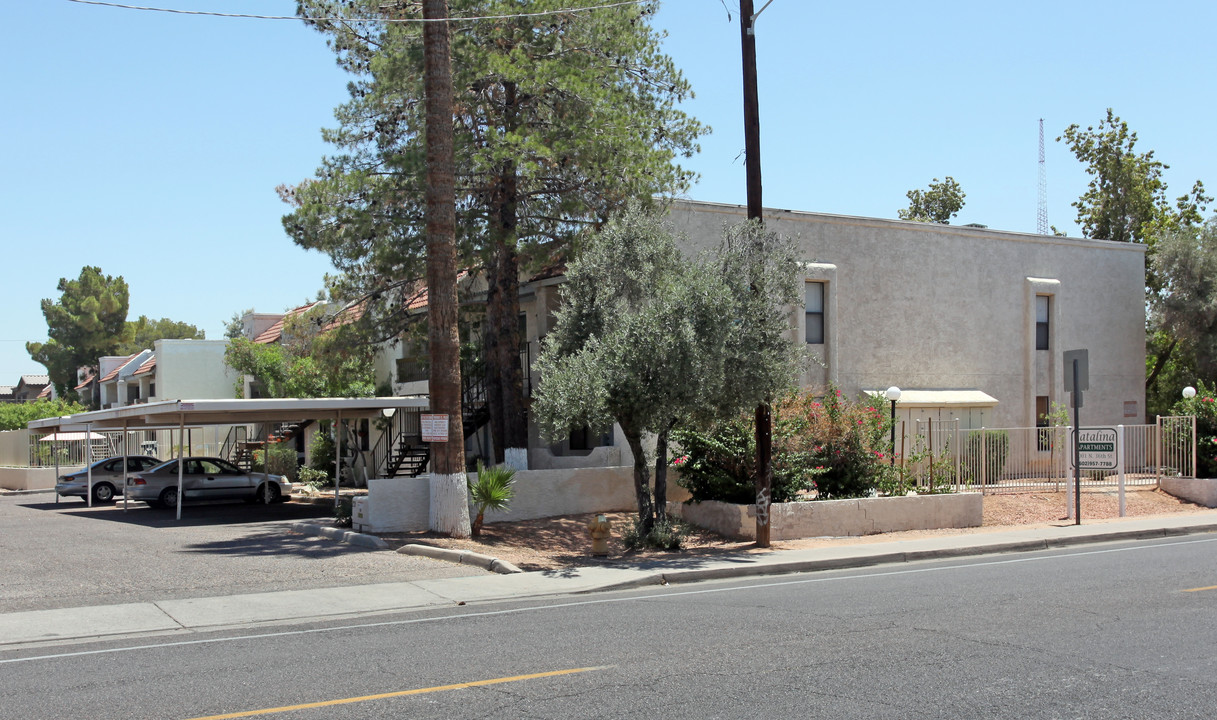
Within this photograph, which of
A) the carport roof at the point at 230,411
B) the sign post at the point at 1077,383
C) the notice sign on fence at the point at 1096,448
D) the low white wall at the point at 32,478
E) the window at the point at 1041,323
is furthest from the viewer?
the low white wall at the point at 32,478

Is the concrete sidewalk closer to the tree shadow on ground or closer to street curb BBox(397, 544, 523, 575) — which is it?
street curb BBox(397, 544, 523, 575)

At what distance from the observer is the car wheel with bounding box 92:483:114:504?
28.6 metres

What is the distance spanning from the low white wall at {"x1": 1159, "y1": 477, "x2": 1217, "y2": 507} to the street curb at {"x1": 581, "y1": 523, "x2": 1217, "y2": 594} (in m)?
3.88

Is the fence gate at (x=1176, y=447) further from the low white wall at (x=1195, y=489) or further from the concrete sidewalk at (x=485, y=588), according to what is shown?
the concrete sidewalk at (x=485, y=588)

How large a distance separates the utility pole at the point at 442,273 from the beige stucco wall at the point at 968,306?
7908 millimetres

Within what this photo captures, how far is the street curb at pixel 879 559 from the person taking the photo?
1354 cm

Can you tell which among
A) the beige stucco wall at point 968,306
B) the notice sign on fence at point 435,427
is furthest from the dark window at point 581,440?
the notice sign on fence at point 435,427

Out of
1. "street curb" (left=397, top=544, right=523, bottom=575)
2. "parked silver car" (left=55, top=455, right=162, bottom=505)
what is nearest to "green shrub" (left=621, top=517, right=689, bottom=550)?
"street curb" (left=397, top=544, right=523, bottom=575)

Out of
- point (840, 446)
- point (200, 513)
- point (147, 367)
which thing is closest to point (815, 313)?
point (840, 446)

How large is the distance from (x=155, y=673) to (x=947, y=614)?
733 centimetres

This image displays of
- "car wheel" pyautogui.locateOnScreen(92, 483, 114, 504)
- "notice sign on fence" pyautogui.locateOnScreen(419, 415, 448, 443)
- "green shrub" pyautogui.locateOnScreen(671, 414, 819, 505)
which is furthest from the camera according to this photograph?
"car wheel" pyautogui.locateOnScreen(92, 483, 114, 504)

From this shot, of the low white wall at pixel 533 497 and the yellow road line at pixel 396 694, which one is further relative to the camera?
the low white wall at pixel 533 497

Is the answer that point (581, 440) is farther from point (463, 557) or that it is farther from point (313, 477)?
point (463, 557)

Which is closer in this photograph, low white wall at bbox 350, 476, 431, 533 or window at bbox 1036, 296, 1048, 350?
low white wall at bbox 350, 476, 431, 533
